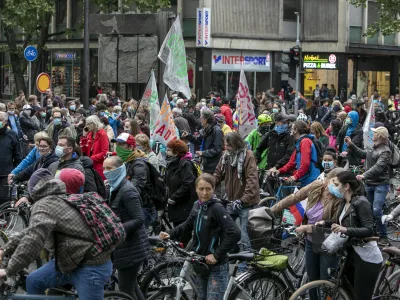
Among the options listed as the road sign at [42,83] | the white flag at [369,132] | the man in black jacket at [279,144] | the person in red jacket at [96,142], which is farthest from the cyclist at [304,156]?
the road sign at [42,83]

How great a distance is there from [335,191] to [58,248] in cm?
271

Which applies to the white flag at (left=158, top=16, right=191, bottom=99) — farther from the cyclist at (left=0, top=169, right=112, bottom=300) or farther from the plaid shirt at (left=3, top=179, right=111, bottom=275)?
the plaid shirt at (left=3, top=179, right=111, bottom=275)

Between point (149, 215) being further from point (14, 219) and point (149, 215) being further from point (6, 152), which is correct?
point (6, 152)

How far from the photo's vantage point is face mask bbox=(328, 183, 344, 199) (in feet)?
26.0

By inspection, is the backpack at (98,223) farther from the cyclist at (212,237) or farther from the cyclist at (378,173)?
the cyclist at (378,173)

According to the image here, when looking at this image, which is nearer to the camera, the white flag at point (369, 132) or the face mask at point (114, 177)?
the face mask at point (114, 177)

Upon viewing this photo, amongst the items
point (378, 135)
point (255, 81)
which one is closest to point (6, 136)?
point (378, 135)

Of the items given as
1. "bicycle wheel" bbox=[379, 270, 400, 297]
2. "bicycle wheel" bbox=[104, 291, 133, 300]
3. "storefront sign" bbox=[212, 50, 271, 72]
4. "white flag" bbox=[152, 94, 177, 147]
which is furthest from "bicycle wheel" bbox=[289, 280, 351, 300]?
"storefront sign" bbox=[212, 50, 271, 72]

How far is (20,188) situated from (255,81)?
29.9 m

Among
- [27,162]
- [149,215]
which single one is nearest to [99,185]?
[149,215]

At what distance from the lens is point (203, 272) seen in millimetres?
7816

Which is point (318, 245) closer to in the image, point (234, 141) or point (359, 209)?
point (359, 209)

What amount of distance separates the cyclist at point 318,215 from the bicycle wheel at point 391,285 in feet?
1.95

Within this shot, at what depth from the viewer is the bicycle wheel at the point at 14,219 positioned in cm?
1172
